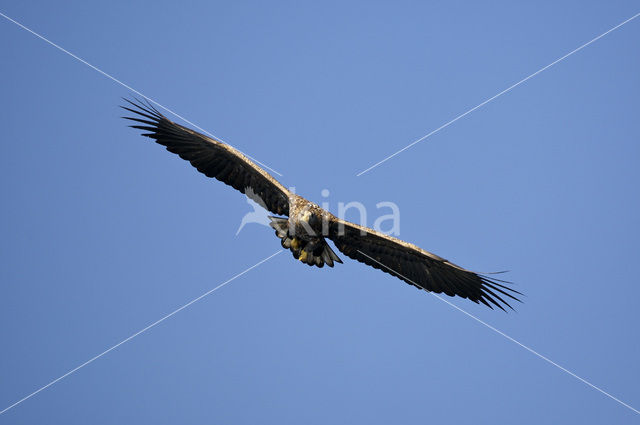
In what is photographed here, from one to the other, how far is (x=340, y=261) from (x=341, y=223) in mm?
753

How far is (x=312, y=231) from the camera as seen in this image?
14.6 meters

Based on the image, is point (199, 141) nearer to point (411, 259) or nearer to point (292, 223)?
point (292, 223)

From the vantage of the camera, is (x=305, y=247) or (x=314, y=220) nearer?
(x=314, y=220)

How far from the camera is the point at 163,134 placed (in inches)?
623

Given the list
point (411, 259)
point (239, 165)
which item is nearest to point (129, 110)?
point (239, 165)

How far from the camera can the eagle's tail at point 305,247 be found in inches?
587

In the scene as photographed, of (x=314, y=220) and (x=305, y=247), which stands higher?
(x=314, y=220)

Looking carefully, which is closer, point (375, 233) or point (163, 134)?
point (375, 233)

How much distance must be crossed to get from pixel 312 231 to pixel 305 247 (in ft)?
1.71

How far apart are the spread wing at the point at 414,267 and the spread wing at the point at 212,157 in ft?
4.23

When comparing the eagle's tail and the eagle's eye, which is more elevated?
the eagle's eye

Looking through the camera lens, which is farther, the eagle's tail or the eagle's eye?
the eagle's tail

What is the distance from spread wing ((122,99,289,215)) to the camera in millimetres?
15375

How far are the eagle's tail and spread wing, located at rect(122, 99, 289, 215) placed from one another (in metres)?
0.48
